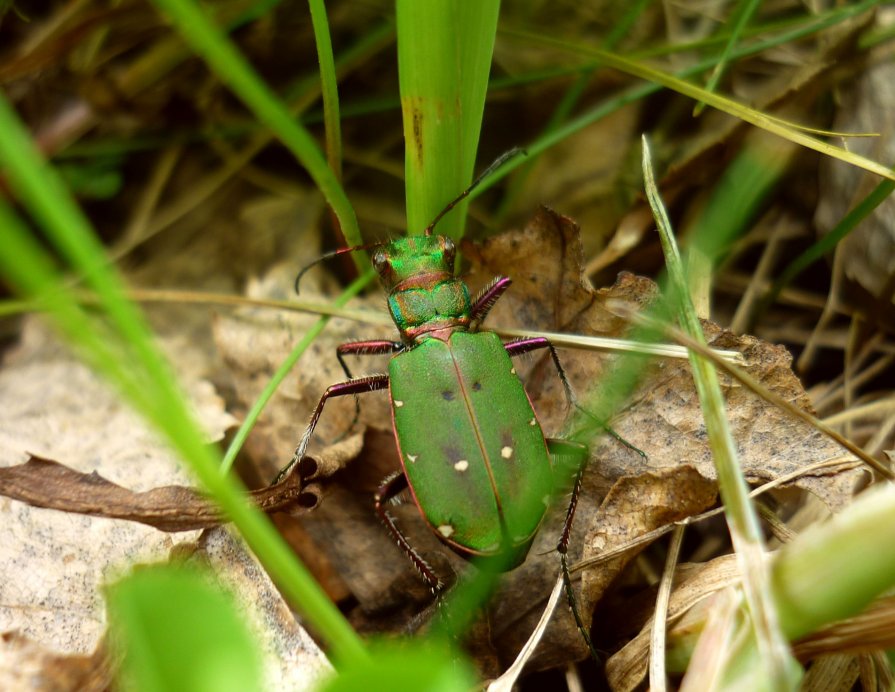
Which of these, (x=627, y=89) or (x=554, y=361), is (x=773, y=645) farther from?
(x=627, y=89)

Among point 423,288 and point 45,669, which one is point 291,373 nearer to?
point 423,288

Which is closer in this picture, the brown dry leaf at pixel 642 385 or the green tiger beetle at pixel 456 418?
the green tiger beetle at pixel 456 418

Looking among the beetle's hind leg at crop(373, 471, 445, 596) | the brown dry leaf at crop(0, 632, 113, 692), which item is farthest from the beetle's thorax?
the brown dry leaf at crop(0, 632, 113, 692)

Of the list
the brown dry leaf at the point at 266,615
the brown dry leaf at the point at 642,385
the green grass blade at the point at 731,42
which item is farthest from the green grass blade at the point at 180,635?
the green grass blade at the point at 731,42

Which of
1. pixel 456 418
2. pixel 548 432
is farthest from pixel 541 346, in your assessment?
pixel 456 418

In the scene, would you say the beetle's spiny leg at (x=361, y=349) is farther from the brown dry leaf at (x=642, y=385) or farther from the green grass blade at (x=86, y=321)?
the green grass blade at (x=86, y=321)

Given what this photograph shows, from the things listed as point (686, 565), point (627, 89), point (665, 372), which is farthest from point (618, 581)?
point (627, 89)
